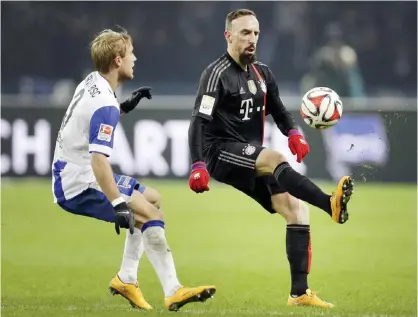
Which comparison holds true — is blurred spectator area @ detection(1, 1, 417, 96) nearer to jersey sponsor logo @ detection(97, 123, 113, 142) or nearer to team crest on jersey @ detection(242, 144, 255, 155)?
team crest on jersey @ detection(242, 144, 255, 155)

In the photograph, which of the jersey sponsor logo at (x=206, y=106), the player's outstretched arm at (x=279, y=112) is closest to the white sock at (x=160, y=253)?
the jersey sponsor logo at (x=206, y=106)

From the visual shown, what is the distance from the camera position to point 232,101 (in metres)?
8.56

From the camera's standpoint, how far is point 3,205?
15.0 m

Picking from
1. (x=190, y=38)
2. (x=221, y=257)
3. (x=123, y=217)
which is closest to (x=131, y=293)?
(x=123, y=217)

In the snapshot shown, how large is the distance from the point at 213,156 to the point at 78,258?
3.01 metres

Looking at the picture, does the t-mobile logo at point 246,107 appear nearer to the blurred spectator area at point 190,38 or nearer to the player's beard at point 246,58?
the player's beard at point 246,58

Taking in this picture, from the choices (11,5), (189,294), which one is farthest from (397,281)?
(11,5)

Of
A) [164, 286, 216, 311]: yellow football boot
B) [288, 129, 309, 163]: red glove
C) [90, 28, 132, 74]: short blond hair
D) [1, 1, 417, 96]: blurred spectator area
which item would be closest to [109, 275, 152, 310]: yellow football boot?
[164, 286, 216, 311]: yellow football boot

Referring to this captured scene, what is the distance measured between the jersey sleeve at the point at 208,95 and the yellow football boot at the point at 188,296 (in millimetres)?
1451

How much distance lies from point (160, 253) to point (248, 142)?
A: 1.47 m

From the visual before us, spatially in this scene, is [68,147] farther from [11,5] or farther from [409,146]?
[11,5]

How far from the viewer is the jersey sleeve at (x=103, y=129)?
7.35 meters

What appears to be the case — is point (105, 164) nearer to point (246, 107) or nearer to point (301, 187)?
point (301, 187)

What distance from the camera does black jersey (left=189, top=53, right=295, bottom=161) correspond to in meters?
8.36
